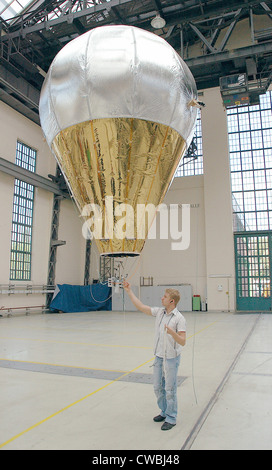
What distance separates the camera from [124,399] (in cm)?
464

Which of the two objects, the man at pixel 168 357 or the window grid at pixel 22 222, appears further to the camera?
the window grid at pixel 22 222

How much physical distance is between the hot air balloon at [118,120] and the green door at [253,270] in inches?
737

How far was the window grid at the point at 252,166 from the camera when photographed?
22922 mm

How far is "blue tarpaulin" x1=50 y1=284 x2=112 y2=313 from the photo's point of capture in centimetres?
2198

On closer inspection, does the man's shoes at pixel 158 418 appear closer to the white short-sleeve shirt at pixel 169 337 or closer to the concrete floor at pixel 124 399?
the concrete floor at pixel 124 399

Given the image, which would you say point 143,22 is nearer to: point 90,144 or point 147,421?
point 90,144

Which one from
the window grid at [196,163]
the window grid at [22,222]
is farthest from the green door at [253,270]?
the window grid at [22,222]

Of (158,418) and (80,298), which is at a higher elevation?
(80,298)

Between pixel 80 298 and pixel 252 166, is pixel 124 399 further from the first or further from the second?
pixel 252 166

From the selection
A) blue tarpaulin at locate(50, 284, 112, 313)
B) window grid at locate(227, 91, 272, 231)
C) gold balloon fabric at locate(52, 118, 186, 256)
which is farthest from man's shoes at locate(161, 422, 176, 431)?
window grid at locate(227, 91, 272, 231)

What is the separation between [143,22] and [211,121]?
9.50 m

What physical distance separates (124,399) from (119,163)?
3184mm

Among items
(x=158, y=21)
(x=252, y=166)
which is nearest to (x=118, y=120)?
(x=158, y=21)

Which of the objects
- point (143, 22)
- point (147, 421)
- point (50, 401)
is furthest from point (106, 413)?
point (143, 22)
